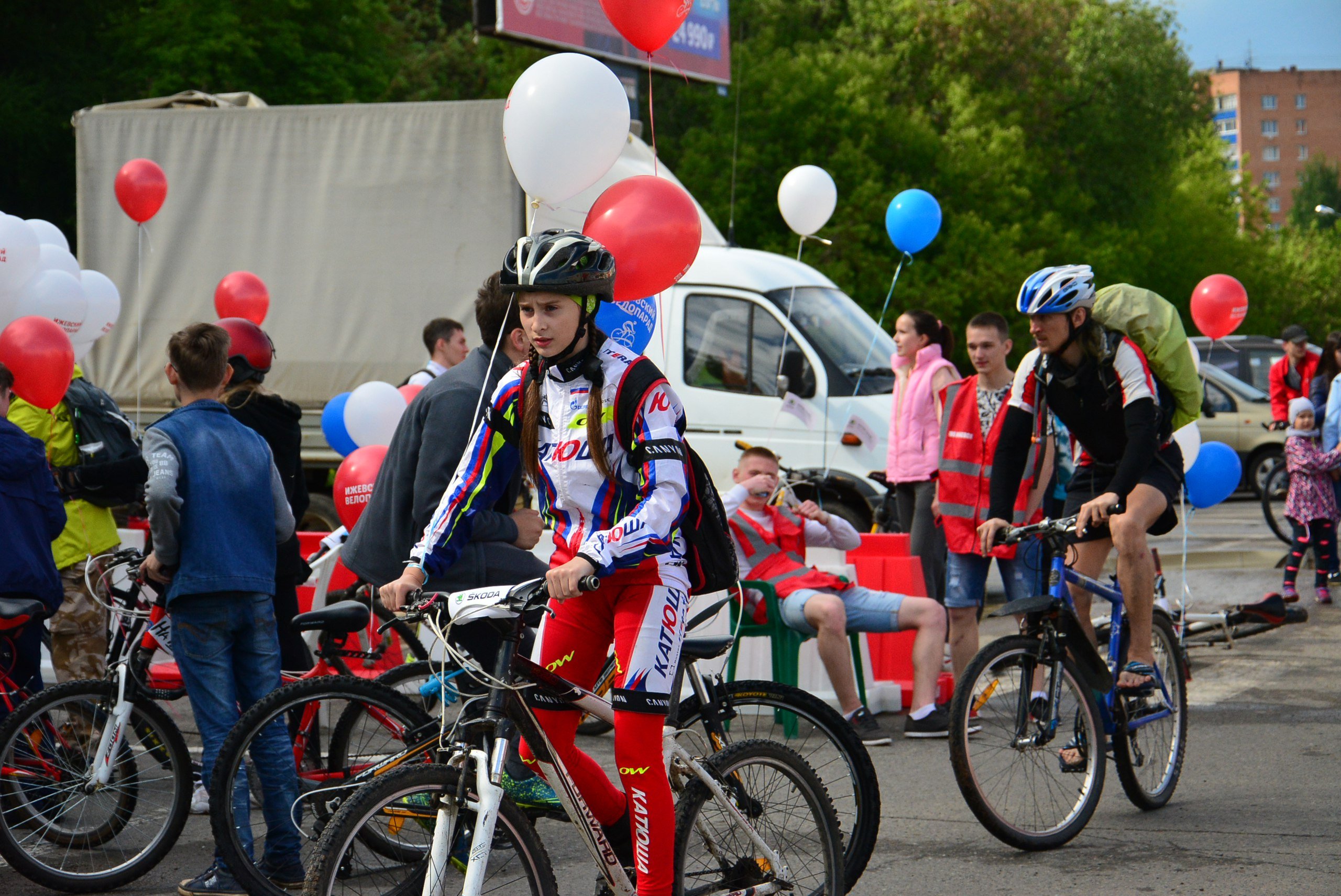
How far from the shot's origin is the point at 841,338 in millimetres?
11461

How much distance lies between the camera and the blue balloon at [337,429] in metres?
8.96

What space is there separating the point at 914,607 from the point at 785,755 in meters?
3.18

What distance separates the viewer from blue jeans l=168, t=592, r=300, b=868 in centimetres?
446

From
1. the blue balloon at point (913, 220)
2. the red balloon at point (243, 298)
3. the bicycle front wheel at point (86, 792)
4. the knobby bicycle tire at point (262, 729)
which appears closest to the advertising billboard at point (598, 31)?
the blue balloon at point (913, 220)

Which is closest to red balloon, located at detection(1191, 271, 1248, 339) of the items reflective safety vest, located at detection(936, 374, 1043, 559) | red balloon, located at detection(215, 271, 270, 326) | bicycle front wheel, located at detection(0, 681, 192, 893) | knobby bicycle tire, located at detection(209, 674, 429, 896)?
reflective safety vest, located at detection(936, 374, 1043, 559)

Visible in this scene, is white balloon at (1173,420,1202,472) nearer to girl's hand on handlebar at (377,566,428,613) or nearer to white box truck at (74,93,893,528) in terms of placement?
white box truck at (74,93,893,528)

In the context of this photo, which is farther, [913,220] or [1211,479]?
[913,220]

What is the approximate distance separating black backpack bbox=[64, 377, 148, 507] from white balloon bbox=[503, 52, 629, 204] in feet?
6.75

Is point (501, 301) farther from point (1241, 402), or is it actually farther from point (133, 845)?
point (1241, 402)

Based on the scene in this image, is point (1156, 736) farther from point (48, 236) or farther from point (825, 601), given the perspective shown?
point (48, 236)

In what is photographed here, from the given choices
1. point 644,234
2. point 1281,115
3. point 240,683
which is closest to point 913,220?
point 644,234

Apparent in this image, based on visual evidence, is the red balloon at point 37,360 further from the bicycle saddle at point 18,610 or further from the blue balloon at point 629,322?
the blue balloon at point 629,322

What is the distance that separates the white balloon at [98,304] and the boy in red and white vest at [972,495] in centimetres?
451

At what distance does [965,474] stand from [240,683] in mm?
3870
